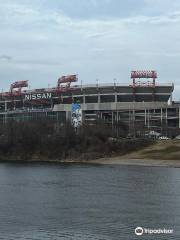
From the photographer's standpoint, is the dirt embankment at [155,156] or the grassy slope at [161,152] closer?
the dirt embankment at [155,156]

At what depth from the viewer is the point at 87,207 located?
61312mm

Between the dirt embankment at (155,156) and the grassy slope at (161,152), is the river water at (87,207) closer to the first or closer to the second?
the dirt embankment at (155,156)

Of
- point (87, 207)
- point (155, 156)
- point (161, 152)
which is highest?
point (87, 207)

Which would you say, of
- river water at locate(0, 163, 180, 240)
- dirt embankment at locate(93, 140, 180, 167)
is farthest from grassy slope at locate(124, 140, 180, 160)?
river water at locate(0, 163, 180, 240)

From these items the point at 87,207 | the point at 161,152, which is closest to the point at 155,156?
the point at 161,152

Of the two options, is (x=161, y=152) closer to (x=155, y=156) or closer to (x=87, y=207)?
(x=155, y=156)

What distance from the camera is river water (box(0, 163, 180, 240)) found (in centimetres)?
4716

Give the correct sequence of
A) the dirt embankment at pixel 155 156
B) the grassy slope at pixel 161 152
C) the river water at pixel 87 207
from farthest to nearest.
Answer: the grassy slope at pixel 161 152
the dirt embankment at pixel 155 156
the river water at pixel 87 207

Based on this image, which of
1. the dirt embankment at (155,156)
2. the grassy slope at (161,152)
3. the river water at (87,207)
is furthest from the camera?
the grassy slope at (161,152)

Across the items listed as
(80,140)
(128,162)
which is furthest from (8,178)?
(80,140)

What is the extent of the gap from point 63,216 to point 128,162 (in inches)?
3613

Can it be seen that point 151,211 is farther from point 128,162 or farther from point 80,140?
point 80,140

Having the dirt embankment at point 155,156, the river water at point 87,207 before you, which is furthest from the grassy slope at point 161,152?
the river water at point 87,207

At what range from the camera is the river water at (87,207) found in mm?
47156
